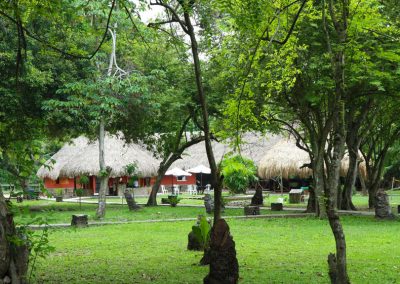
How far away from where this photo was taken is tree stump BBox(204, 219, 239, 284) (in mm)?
6441

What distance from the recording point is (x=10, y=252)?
538 centimetres

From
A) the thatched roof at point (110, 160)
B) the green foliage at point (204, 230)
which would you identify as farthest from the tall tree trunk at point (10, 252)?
the thatched roof at point (110, 160)

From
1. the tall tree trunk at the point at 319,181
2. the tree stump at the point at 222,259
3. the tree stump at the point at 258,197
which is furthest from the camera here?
the tree stump at the point at 258,197

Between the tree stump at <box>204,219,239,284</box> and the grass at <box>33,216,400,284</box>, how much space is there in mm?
677

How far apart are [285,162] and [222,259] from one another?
2491 cm

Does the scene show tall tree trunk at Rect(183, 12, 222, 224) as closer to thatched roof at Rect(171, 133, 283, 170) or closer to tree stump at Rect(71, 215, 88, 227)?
tree stump at Rect(71, 215, 88, 227)

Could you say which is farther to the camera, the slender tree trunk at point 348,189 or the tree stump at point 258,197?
the tree stump at point 258,197

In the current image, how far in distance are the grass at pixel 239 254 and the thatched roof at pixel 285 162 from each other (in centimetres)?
1550

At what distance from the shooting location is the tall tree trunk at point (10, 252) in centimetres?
525

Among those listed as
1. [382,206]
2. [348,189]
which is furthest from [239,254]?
[348,189]

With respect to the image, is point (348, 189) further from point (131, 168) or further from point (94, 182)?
point (94, 182)

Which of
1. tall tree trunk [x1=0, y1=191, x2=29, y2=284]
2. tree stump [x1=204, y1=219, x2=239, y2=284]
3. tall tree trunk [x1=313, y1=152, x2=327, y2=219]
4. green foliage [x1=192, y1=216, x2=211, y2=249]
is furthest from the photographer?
tall tree trunk [x1=313, y1=152, x2=327, y2=219]

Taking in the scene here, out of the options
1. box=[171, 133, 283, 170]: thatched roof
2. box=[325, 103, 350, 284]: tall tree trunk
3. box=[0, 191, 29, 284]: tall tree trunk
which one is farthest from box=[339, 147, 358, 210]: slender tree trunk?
box=[0, 191, 29, 284]: tall tree trunk

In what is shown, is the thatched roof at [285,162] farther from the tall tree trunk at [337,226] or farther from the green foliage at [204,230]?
the tall tree trunk at [337,226]
